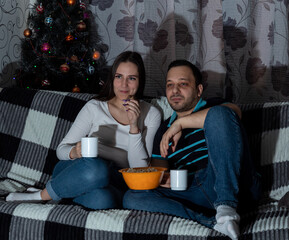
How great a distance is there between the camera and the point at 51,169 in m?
2.05

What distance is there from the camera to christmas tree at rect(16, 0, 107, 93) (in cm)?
261

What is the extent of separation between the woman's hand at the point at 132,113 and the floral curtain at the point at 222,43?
3.09ft

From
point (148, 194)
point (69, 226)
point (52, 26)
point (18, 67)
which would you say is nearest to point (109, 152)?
point (148, 194)

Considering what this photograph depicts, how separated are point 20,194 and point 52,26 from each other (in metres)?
1.33

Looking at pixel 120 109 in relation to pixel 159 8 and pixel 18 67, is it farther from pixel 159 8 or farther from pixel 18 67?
pixel 18 67

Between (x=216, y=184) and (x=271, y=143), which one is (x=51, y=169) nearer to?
(x=216, y=184)

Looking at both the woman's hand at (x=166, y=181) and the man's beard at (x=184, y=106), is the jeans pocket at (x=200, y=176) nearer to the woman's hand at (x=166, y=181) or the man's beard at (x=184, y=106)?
the woman's hand at (x=166, y=181)

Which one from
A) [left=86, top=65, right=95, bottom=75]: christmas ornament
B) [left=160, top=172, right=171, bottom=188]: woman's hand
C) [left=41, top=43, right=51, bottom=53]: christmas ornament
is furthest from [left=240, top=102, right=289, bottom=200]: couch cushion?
[left=41, top=43, right=51, bottom=53]: christmas ornament

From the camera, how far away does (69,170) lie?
63.9 inches

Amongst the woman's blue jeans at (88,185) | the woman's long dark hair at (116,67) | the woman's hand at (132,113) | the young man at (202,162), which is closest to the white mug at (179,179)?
the young man at (202,162)

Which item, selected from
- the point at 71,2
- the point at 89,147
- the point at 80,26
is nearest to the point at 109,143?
the point at 89,147

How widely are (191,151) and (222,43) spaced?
47.7 inches

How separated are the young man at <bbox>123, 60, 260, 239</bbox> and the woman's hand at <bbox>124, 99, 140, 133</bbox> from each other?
153 millimetres

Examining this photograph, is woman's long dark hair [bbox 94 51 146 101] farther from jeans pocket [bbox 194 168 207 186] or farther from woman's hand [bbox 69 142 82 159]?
jeans pocket [bbox 194 168 207 186]
